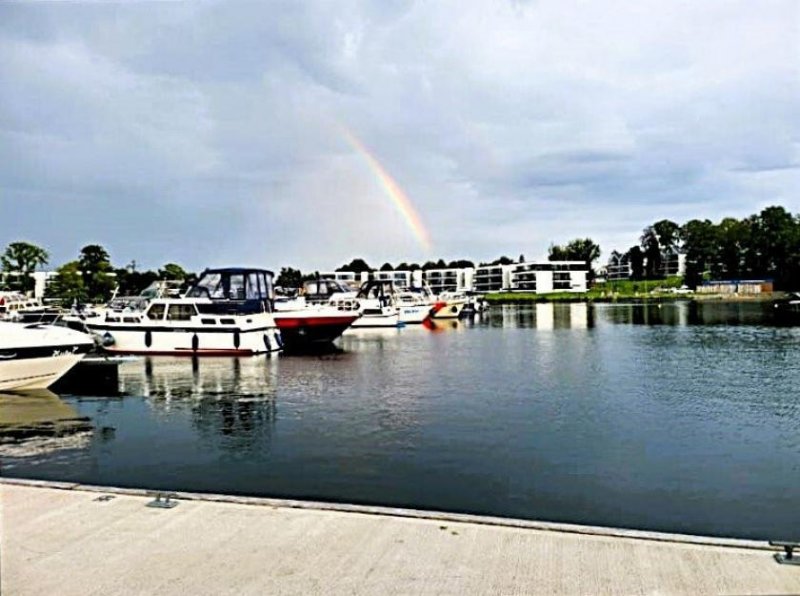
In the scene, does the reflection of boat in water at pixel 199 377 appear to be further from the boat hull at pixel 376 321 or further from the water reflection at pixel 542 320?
the water reflection at pixel 542 320

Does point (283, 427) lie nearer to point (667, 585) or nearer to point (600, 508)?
point (600, 508)

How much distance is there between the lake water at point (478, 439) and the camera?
1208 centimetres

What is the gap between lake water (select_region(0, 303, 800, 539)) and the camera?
12078mm

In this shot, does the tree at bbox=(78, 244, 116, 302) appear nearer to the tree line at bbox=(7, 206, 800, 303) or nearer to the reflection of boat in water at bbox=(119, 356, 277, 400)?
the tree line at bbox=(7, 206, 800, 303)

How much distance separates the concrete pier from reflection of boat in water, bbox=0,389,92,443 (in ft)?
37.5

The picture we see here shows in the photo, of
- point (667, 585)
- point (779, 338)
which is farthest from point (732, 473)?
point (779, 338)

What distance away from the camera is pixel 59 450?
16.1 meters

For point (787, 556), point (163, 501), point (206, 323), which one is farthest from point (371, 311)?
point (787, 556)

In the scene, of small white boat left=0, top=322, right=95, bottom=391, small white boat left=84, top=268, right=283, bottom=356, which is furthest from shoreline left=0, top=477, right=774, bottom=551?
small white boat left=84, top=268, right=283, bottom=356

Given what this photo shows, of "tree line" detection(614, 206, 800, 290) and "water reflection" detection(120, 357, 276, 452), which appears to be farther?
"tree line" detection(614, 206, 800, 290)

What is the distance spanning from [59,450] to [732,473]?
46.6ft

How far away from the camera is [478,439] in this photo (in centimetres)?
1719

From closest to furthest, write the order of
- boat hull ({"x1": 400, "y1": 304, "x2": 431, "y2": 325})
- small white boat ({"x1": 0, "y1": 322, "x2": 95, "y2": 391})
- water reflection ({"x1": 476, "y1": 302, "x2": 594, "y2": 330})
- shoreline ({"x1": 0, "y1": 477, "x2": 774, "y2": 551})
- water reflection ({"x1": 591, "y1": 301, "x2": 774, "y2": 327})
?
1. shoreline ({"x1": 0, "y1": 477, "x2": 774, "y2": 551})
2. small white boat ({"x1": 0, "y1": 322, "x2": 95, "y2": 391})
3. water reflection ({"x1": 591, "y1": 301, "x2": 774, "y2": 327})
4. water reflection ({"x1": 476, "y1": 302, "x2": 594, "y2": 330})
5. boat hull ({"x1": 400, "y1": 304, "x2": 431, "y2": 325})

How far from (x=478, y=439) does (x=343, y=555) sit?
11.0 meters
